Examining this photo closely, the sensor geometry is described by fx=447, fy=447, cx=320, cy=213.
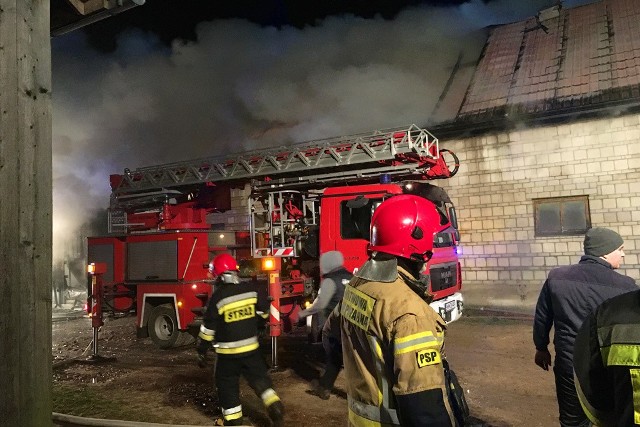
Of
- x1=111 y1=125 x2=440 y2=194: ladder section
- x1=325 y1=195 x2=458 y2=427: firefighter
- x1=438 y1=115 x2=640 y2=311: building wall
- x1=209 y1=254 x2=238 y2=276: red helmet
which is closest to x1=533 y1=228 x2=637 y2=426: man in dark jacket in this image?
x1=325 y1=195 x2=458 y2=427: firefighter

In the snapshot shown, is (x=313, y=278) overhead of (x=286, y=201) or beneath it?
beneath

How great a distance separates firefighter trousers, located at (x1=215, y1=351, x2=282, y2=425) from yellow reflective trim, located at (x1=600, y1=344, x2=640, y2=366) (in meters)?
3.10

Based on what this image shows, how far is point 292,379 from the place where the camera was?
5.46 metres

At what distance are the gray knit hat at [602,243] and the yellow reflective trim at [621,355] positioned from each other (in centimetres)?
188

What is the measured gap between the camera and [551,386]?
4844 mm

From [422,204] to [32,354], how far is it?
1.74 meters

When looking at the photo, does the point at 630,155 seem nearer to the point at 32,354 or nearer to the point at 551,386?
the point at 551,386

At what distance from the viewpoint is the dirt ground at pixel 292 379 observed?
14.0ft

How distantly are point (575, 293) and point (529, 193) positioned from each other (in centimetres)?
750

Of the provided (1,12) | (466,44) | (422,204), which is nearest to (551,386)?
(422,204)

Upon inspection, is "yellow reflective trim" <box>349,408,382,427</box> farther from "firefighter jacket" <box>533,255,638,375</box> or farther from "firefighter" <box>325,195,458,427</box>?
"firefighter jacket" <box>533,255,638,375</box>

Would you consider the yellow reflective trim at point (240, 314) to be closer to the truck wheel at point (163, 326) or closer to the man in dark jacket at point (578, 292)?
the man in dark jacket at point (578, 292)

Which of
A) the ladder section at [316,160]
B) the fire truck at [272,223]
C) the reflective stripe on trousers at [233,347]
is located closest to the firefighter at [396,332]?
the reflective stripe on trousers at [233,347]

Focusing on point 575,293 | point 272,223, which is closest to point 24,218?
point 575,293
